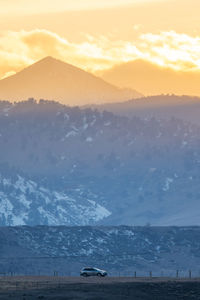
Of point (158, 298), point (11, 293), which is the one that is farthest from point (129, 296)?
point (11, 293)

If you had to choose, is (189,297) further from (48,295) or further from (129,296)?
(48,295)

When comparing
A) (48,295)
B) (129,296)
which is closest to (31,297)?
(48,295)

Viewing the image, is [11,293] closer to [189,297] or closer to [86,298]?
[86,298]

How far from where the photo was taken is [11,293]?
651ft

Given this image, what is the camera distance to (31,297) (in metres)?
194

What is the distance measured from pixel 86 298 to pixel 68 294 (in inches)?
161

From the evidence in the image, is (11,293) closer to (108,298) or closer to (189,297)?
(108,298)

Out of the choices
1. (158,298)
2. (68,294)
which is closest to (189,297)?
(158,298)

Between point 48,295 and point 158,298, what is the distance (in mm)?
17005

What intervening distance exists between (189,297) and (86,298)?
16.6 metres

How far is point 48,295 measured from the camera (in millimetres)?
196625

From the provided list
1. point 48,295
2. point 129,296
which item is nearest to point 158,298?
point 129,296

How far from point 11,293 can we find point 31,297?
580 centimetres

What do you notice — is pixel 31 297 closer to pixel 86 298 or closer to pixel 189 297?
pixel 86 298
